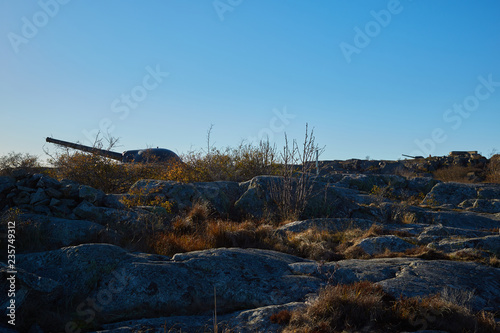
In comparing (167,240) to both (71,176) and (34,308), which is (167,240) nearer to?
(34,308)

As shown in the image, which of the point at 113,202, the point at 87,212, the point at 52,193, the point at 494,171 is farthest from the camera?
the point at 494,171

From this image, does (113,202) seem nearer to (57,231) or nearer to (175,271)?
(57,231)

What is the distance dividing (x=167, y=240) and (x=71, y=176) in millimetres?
7774

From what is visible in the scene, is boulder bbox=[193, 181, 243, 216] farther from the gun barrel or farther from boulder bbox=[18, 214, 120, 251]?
the gun barrel

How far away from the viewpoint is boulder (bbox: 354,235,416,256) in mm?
6848

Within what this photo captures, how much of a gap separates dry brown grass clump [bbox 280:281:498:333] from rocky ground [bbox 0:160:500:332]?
117 millimetres

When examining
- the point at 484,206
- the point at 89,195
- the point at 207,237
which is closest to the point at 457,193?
the point at 484,206

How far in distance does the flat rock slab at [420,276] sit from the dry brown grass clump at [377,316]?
1.57 feet

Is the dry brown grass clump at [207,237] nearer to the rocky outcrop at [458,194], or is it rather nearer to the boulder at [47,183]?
the boulder at [47,183]

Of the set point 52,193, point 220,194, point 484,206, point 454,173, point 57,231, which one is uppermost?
point 454,173

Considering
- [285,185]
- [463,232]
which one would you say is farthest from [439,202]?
[285,185]

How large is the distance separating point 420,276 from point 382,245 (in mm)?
1914

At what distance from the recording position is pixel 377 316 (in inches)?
147

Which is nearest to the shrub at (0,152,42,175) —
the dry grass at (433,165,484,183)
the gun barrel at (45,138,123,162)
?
the gun barrel at (45,138,123,162)
